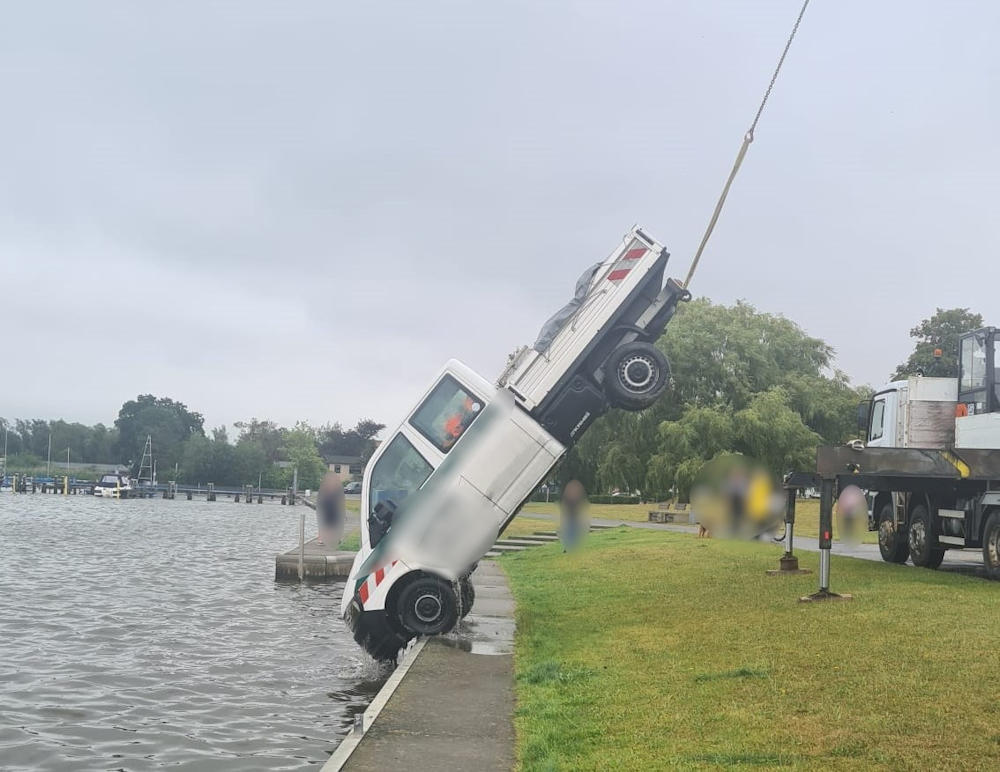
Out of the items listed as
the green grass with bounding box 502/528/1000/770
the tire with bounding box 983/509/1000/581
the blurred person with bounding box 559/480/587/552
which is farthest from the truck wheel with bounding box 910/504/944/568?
the blurred person with bounding box 559/480/587/552

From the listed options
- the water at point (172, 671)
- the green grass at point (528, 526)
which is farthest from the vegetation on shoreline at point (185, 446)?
the water at point (172, 671)

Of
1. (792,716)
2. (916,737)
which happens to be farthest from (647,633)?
(916,737)

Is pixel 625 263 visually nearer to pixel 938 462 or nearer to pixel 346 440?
pixel 938 462

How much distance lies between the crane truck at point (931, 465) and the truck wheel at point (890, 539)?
0.02m

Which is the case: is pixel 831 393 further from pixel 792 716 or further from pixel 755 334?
pixel 792 716

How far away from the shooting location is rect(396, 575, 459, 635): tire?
10.7m

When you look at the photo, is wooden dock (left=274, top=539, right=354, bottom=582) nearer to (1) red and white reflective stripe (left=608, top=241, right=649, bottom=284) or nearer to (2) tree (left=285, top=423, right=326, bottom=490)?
(1) red and white reflective stripe (left=608, top=241, right=649, bottom=284)

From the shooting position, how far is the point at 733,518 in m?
13.7

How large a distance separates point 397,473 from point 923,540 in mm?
9133

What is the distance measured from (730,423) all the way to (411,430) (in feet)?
105

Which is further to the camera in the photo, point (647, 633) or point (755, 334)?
point (755, 334)

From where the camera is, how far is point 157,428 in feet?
492

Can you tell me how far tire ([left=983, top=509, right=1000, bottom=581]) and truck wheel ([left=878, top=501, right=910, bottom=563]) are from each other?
9.36ft

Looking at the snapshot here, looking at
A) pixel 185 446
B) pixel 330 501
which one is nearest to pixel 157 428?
pixel 185 446
